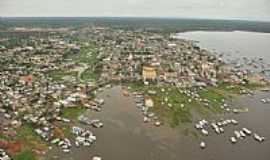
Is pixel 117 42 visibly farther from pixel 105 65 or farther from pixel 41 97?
pixel 41 97

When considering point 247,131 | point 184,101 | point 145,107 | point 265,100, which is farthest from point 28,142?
point 265,100

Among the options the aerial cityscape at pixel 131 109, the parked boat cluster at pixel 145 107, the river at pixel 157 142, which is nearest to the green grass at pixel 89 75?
the aerial cityscape at pixel 131 109

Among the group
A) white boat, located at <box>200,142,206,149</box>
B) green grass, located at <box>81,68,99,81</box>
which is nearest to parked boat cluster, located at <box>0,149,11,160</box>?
white boat, located at <box>200,142,206,149</box>

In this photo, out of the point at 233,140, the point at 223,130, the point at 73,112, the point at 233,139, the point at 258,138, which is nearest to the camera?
the point at 233,140

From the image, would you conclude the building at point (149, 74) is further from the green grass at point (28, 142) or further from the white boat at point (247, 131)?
the green grass at point (28, 142)

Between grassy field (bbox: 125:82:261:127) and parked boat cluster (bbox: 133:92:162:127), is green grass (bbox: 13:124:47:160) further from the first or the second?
grassy field (bbox: 125:82:261:127)

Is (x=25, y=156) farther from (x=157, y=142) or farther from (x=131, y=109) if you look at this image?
(x=131, y=109)

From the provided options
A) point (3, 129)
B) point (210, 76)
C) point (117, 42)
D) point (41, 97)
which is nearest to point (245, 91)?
point (210, 76)
